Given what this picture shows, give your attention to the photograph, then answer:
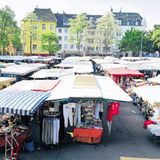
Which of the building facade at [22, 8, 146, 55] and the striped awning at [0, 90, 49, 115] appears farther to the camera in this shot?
the building facade at [22, 8, 146, 55]

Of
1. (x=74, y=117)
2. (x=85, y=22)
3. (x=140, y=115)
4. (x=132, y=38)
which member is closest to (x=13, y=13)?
(x=85, y=22)

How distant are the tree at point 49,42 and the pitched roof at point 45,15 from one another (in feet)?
34.5

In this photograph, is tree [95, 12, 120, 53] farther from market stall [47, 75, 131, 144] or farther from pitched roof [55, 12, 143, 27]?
market stall [47, 75, 131, 144]

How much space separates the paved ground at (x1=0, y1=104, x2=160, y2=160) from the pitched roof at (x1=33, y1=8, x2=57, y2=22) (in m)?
68.1

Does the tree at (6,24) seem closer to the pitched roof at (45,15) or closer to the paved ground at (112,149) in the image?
the pitched roof at (45,15)

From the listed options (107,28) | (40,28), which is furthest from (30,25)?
(107,28)

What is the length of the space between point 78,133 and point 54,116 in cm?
129

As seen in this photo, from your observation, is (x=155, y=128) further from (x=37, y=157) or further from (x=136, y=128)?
(x=37, y=157)

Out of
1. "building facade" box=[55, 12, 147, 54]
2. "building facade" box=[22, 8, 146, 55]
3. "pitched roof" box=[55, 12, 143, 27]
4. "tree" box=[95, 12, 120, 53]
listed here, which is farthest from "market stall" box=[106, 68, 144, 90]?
"pitched roof" box=[55, 12, 143, 27]

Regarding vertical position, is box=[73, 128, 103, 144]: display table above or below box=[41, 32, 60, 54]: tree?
below

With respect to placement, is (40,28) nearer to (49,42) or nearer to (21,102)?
(49,42)

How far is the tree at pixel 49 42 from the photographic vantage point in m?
70.8

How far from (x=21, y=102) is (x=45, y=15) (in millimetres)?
72084

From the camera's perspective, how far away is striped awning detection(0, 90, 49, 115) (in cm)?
1115
